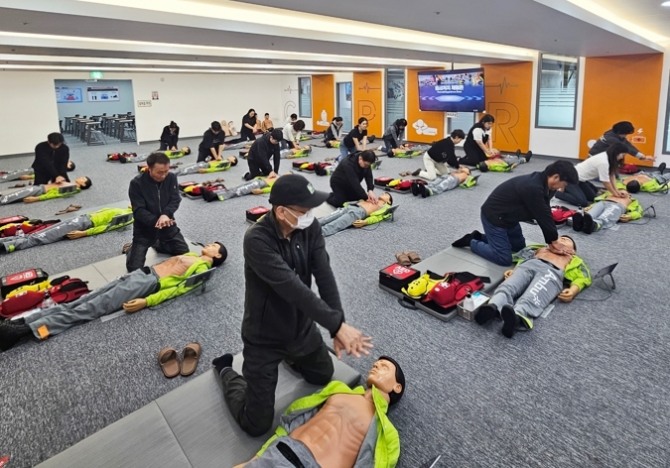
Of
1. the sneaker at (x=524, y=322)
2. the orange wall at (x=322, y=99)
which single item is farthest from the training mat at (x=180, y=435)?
the orange wall at (x=322, y=99)

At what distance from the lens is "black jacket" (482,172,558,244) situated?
369cm

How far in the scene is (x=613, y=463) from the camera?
2.07 metres

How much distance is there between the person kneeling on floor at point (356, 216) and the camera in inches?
210

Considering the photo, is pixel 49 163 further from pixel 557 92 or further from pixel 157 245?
pixel 557 92

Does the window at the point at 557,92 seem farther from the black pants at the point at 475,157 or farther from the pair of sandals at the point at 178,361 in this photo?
the pair of sandals at the point at 178,361

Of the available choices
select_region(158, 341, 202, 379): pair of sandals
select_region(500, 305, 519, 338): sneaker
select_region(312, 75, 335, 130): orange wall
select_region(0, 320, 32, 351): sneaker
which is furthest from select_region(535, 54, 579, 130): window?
select_region(0, 320, 32, 351): sneaker

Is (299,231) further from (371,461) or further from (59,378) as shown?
(59,378)

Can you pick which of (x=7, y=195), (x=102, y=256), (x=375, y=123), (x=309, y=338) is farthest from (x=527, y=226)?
(x=375, y=123)

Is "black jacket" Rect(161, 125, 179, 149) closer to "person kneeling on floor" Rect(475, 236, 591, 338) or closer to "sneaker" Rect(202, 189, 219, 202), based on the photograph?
"sneaker" Rect(202, 189, 219, 202)

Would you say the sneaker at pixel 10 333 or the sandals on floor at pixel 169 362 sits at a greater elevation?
the sneaker at pixel 10 333

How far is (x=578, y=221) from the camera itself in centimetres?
509

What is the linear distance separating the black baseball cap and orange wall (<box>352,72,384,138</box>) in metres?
12.7

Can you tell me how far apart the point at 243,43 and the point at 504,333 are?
5.34 metres

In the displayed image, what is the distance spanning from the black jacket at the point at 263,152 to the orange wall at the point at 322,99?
8.71 metres
